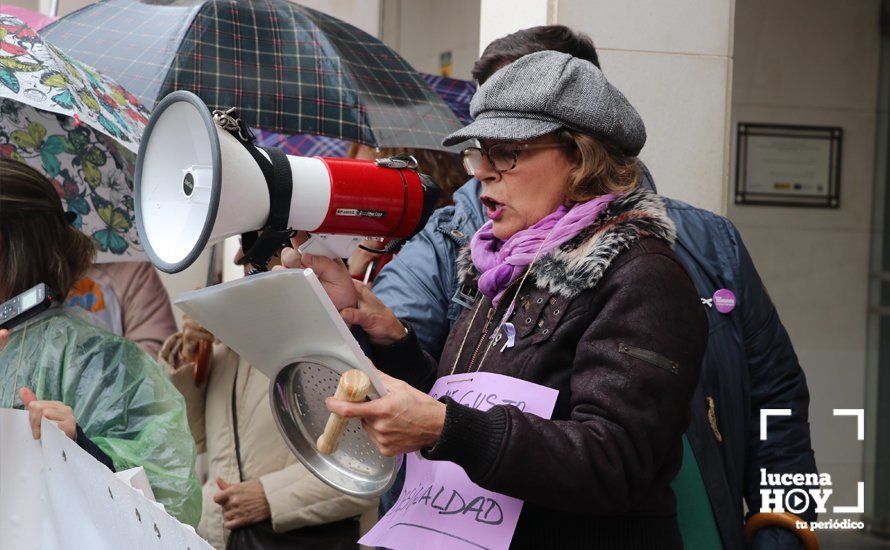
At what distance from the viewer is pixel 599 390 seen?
192 centimetres

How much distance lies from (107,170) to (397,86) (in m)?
1.12

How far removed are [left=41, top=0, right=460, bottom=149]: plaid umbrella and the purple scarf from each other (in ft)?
5.27

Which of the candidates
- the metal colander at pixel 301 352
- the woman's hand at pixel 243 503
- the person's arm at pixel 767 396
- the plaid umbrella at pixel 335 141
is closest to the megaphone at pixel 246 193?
the metal colander at pixel 301 352

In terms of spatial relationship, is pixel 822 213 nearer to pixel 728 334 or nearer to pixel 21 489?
pixel 728 334

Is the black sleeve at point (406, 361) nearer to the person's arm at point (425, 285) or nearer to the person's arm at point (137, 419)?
the person's arm at point (425, 285)

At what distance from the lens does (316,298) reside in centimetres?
183

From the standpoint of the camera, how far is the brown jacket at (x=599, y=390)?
1864mm

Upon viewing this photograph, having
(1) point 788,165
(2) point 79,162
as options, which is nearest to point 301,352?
(2) point 79,162

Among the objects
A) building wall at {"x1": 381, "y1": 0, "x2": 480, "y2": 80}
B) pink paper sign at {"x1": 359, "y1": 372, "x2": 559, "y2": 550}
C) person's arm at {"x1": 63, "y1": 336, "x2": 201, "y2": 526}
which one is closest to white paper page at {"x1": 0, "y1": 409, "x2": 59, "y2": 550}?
person's arm at {"x1": 63, "y1": 336, "x2": 201, "y2": 526}

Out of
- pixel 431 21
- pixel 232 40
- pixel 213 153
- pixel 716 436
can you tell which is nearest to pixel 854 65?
pixel 431 21

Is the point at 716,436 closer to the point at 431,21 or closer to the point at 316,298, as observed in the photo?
the point at 316,298

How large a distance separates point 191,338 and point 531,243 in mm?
2285

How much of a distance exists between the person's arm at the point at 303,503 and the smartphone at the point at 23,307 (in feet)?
4.56

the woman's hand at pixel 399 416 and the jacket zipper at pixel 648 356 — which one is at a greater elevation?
the jacket zipper at pixel 648 356
